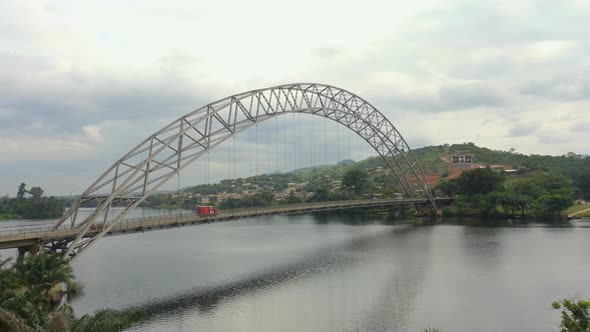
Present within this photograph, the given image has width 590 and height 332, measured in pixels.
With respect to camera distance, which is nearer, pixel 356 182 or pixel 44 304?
pixel 44 304

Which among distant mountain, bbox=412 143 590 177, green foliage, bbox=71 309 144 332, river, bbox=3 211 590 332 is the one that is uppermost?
distant mountain, bbox=412 143 590 177

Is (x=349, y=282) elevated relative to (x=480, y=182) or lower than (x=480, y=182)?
lower

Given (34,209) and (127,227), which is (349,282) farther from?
(34,209)

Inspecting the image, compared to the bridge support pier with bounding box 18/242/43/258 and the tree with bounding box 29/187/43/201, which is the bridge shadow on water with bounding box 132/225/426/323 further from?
the tree with bounding box 29/187/43/201

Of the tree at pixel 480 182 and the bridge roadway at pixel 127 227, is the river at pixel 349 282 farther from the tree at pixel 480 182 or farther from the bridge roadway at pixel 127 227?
the tree at pixel 480 182

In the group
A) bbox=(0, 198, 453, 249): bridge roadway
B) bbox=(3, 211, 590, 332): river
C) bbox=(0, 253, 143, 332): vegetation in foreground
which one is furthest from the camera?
bbox=(0, 198, 453, 249): bridge roadway

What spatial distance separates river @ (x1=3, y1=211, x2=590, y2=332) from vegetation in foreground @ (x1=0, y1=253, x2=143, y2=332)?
2.56m

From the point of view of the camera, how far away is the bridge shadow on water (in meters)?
27.0

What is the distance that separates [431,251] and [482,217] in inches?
1517

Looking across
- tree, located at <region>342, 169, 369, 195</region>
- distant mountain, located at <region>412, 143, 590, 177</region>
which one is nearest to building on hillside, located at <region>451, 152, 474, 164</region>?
distant mountain, located at <region>412, 143, 590, 177</region>

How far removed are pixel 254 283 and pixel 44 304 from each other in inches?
569

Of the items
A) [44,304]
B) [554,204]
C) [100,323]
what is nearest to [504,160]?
[554,204]

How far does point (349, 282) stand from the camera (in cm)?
3359

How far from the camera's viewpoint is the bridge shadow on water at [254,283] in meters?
27.0
